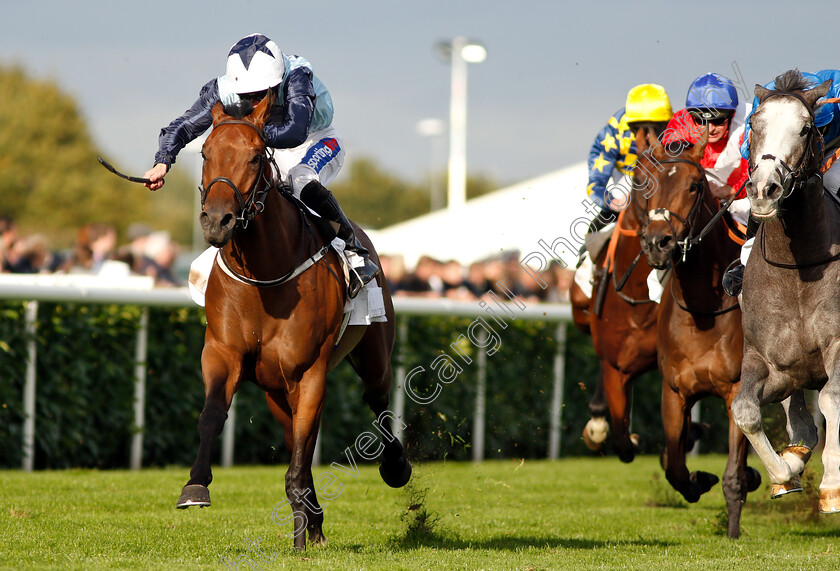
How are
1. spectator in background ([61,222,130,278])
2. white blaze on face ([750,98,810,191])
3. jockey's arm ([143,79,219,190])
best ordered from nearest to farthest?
white blaze on face ([750,98,810,191])
jockey's arm ([143,79,219,190])
spectator in background ([61,222,130,278])

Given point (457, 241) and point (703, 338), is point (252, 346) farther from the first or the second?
point (457, 241)

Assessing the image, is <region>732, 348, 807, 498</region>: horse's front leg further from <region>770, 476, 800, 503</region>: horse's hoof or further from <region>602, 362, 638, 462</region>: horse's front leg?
<region>602, 362, 638, 462</region>: horse's front leg

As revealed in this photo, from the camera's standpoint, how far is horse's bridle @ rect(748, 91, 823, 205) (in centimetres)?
425

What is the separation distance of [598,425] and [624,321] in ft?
3.49

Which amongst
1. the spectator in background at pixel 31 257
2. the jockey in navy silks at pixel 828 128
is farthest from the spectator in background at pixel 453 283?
the jockey in navy silks at pixel 828 128

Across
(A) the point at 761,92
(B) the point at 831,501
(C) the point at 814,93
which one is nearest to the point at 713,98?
(A) the point at 761,92

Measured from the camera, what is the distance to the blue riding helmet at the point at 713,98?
602cm

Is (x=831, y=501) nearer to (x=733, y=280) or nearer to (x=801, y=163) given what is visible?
(x=801, y=163)

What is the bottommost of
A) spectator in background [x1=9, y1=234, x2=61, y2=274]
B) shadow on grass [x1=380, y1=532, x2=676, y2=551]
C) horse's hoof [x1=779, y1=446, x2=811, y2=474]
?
shadow on grass [x1=380, y1=532, x2=676, y2=551]

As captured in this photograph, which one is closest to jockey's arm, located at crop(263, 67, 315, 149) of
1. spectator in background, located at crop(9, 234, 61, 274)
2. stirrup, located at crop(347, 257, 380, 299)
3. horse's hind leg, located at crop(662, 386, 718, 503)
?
stirrup, located at crop(347, 257, 380, 299)

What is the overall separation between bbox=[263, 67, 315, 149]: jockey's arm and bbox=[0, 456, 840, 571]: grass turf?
185 centimetres

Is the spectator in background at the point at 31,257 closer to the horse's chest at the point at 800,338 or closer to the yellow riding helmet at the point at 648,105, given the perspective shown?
the yellow riding helmet at the point at 648,105

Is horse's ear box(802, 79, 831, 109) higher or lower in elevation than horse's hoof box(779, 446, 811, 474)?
higher

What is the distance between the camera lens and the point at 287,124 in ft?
15.8
